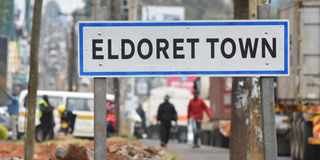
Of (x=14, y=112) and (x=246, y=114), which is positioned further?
(x=14, y=112)

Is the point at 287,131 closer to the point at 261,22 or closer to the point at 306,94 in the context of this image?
the point at 306,94

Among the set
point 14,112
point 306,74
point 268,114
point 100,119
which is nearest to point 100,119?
point 100,119

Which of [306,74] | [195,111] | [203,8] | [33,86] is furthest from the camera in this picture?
[203,8]

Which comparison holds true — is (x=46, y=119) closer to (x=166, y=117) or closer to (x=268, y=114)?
(x=166, y=117)

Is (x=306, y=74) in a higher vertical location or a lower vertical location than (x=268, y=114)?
higher

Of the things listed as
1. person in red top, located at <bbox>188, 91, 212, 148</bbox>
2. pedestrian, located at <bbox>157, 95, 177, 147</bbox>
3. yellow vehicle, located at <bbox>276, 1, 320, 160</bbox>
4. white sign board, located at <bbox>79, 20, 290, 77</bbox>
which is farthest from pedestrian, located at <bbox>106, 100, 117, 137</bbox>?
white sign board, located at <bbox>79, 20, 290, 77</bbox>

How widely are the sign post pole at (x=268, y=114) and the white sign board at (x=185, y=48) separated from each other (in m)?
0.07

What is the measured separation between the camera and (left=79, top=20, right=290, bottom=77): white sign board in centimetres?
626

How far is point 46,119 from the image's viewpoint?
2767 centimetres

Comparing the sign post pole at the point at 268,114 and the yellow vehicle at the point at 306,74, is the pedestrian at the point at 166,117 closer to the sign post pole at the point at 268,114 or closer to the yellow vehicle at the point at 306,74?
the yellow vehicle at the point at 306,74

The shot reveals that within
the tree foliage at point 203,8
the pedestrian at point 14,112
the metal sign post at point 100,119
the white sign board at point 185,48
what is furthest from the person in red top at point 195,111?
the tree foliage at point 203,8

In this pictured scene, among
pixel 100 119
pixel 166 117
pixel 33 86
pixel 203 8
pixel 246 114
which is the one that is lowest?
pixel 166 117

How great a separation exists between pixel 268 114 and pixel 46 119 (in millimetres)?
21859

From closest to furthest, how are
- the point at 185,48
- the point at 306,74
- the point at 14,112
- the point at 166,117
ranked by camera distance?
the point at 185,48 < the point at 306,74 < the point at 166,117 < the point at 14,112
